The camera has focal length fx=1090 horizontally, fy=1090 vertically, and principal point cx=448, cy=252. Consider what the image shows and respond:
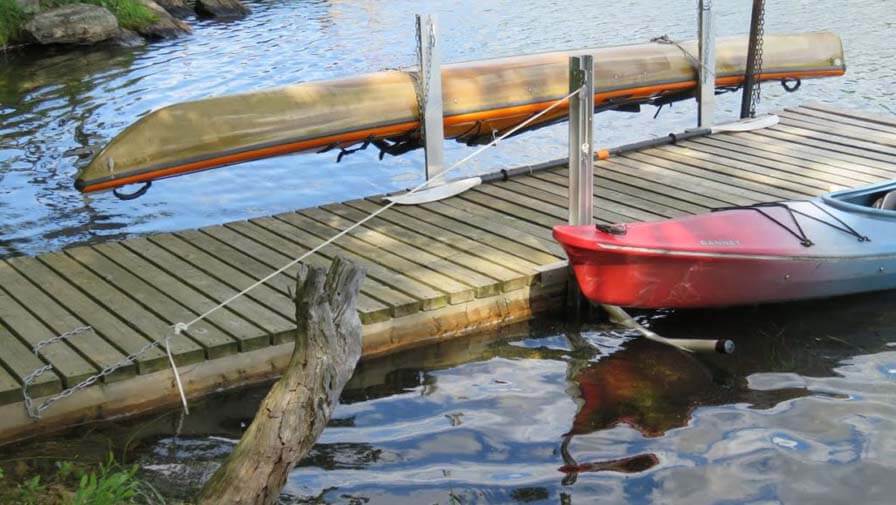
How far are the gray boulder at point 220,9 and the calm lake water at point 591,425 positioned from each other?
56.0 ft

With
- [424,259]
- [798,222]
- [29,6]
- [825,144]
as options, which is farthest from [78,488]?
[29,6]

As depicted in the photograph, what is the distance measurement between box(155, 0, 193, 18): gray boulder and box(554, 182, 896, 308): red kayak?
57.2 ft

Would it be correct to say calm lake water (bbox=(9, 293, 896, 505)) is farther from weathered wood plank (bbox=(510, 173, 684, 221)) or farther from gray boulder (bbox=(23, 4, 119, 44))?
gray boulder (bbox=(23, 4, 119, 44))

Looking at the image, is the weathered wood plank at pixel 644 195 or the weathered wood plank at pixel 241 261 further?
the weathered wood plank at pixel 644 195

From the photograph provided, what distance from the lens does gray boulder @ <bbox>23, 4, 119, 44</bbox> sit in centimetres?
1803

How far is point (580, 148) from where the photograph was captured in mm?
6469

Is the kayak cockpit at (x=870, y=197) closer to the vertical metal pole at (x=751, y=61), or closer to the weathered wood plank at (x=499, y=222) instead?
the weathered wood plank at (x=499, y=222)

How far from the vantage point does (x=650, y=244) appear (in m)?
6.09

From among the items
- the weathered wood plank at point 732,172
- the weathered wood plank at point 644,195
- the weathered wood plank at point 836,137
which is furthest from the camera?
the weathered wood plank at point 836,137

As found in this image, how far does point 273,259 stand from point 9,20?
534 inches

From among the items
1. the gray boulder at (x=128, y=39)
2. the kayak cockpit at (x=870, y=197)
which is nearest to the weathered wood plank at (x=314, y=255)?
the kayak cockpit at (x=870, y=197)

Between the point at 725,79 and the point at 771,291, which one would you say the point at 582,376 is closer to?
the point at 771,291

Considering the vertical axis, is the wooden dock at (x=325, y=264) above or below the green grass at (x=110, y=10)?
below

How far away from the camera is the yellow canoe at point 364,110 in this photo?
7.24 m
